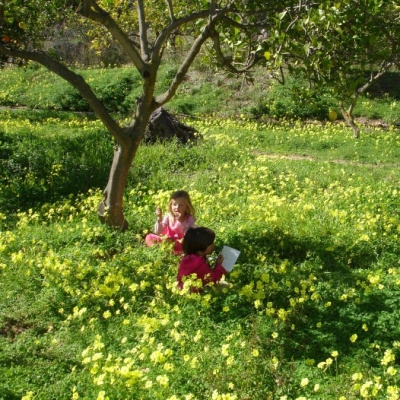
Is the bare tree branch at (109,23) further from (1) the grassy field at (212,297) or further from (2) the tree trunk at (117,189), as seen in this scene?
(1) the grassy field at (212,297)

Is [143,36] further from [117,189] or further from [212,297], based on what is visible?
[212,297]

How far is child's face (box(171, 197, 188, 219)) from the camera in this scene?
567 cm

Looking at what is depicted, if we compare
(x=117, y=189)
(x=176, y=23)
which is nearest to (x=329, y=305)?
(x=117, y=189)

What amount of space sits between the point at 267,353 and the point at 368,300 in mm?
1046

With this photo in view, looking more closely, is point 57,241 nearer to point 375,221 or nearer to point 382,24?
point 375,221

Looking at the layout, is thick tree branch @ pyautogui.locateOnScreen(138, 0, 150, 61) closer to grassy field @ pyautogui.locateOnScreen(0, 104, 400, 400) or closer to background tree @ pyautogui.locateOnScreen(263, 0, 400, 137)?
background tree @ pyautogui.locateOnScreen(263, 0, 400, 137)

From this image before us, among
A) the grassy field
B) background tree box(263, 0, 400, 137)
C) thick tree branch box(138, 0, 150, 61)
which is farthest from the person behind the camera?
thick tree branch box(138, 0, 150, 61)

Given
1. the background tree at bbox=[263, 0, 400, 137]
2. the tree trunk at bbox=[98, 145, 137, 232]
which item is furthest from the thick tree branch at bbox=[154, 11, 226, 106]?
the background tree at bbox=[263, 0, 400, 137]

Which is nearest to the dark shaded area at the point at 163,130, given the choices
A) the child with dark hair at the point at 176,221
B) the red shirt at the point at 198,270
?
the child with dark hair at the point at 176,221

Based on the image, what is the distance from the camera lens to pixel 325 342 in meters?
3.88

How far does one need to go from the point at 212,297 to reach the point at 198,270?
0.31 metres

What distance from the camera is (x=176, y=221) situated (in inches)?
228

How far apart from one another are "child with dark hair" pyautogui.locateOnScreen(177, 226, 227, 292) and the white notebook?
4 cm

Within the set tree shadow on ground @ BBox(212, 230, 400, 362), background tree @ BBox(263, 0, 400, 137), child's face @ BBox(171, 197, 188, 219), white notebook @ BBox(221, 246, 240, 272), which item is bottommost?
tree shadow on ground @ BBox(212, 230, 400, 362)
